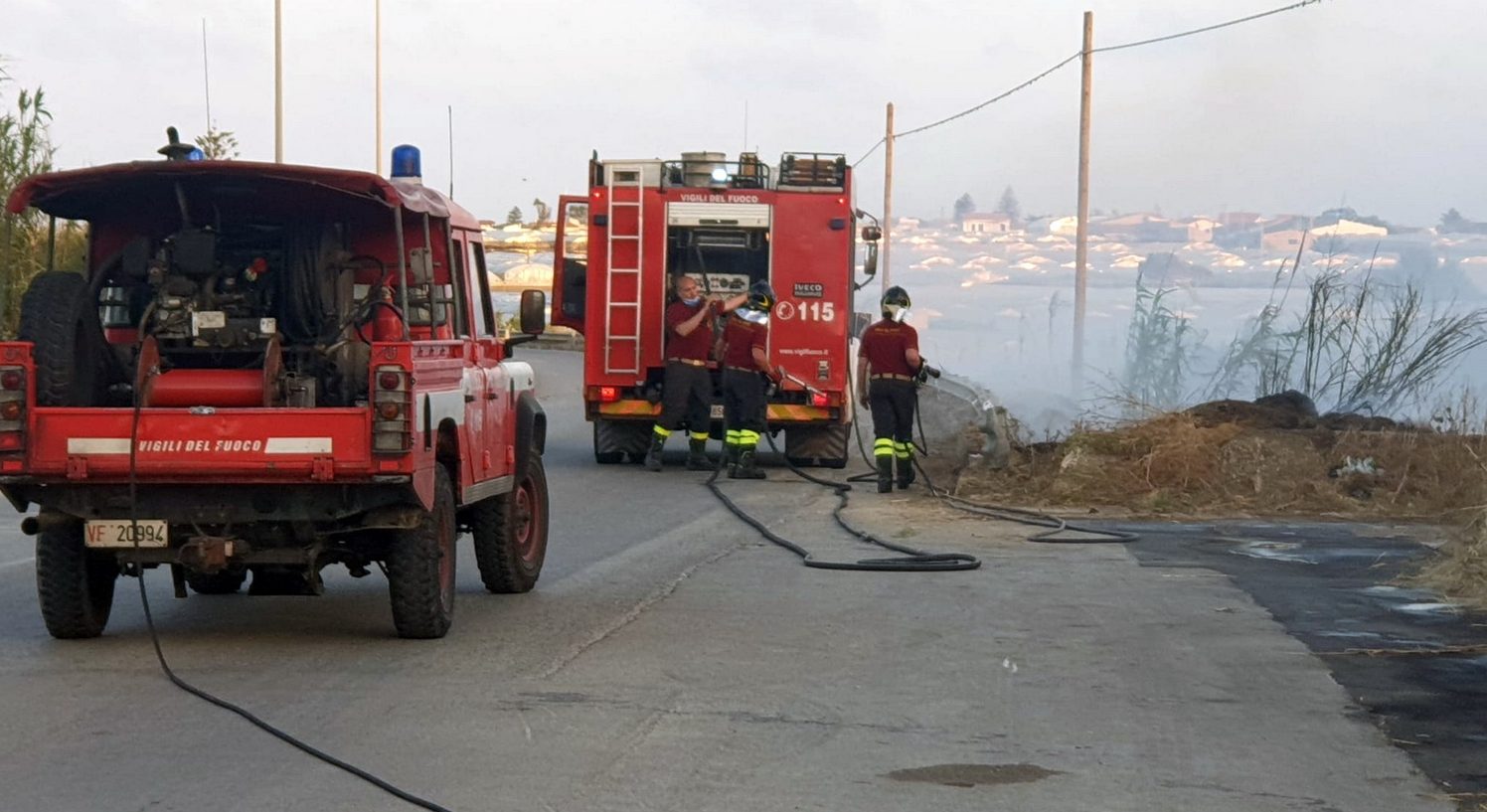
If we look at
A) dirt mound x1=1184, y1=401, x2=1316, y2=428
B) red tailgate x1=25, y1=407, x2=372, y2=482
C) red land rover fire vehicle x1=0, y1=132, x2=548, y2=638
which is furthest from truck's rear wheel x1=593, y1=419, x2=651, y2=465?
red tailgate x1=25, y1=407, x2=372, y2=482

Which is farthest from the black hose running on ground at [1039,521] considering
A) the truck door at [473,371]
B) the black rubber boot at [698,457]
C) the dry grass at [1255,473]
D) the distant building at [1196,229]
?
the distant building at [1196,229]

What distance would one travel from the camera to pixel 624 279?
66.6 ft

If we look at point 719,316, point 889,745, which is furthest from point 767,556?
point 719,316

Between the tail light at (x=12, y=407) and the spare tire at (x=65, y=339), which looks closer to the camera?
the tail light at (x=12, y=407)

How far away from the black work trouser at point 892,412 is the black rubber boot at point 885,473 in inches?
2.5

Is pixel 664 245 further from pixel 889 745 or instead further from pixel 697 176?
pixel 889 745

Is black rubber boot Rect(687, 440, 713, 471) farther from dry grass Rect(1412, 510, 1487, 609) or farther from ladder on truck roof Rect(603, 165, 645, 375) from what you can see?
dry grass Rect(1412, 510, 1487, 609)

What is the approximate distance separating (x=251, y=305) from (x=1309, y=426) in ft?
40.5

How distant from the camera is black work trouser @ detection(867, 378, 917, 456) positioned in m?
17.6

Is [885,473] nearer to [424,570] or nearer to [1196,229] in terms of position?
[424,570]

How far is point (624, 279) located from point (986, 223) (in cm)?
3045

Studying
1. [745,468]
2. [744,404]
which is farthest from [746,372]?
[745,468]

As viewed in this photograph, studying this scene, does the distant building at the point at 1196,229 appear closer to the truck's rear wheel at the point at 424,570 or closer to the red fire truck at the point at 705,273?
the red fire truck at the point at 705,273

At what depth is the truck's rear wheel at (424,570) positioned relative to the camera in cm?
880
